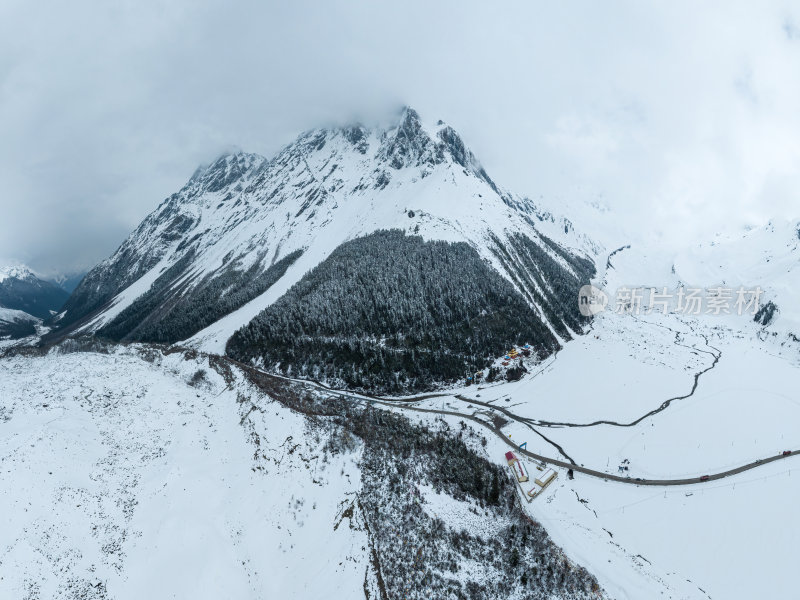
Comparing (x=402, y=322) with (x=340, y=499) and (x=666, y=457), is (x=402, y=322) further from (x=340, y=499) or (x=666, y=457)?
(x=666, y=457)

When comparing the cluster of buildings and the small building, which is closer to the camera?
the cluster of buildings

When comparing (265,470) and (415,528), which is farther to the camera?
(265,470)

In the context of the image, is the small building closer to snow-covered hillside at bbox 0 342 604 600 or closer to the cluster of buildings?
the cluster of buildings

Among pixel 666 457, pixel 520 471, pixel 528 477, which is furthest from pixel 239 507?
pixel 666 457

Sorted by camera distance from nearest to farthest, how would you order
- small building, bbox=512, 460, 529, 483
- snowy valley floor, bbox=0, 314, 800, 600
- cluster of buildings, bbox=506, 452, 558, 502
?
snowy valley floor, bbox=0, 314, 800, 600
cluster of buildings, bbox=506, 452, 558, 502
small building, bbox=512, 460, 529, 483

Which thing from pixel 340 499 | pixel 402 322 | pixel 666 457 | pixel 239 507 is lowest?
pixel 666 457

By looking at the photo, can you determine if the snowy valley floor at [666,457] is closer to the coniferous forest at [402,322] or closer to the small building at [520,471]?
the small building at [520,471]

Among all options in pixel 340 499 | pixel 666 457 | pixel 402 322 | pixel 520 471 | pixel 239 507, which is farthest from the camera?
pixel 402 322

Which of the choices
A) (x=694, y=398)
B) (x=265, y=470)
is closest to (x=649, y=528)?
(x=694, y=398)

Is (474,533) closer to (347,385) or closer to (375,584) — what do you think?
(375,584)

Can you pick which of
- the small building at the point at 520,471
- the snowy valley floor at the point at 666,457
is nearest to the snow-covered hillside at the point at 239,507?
the small building at the point at 520,471

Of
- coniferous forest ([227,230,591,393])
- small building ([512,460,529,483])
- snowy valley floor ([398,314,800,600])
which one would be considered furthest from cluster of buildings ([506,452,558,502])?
coniferous forest ([227,230,591,393])
